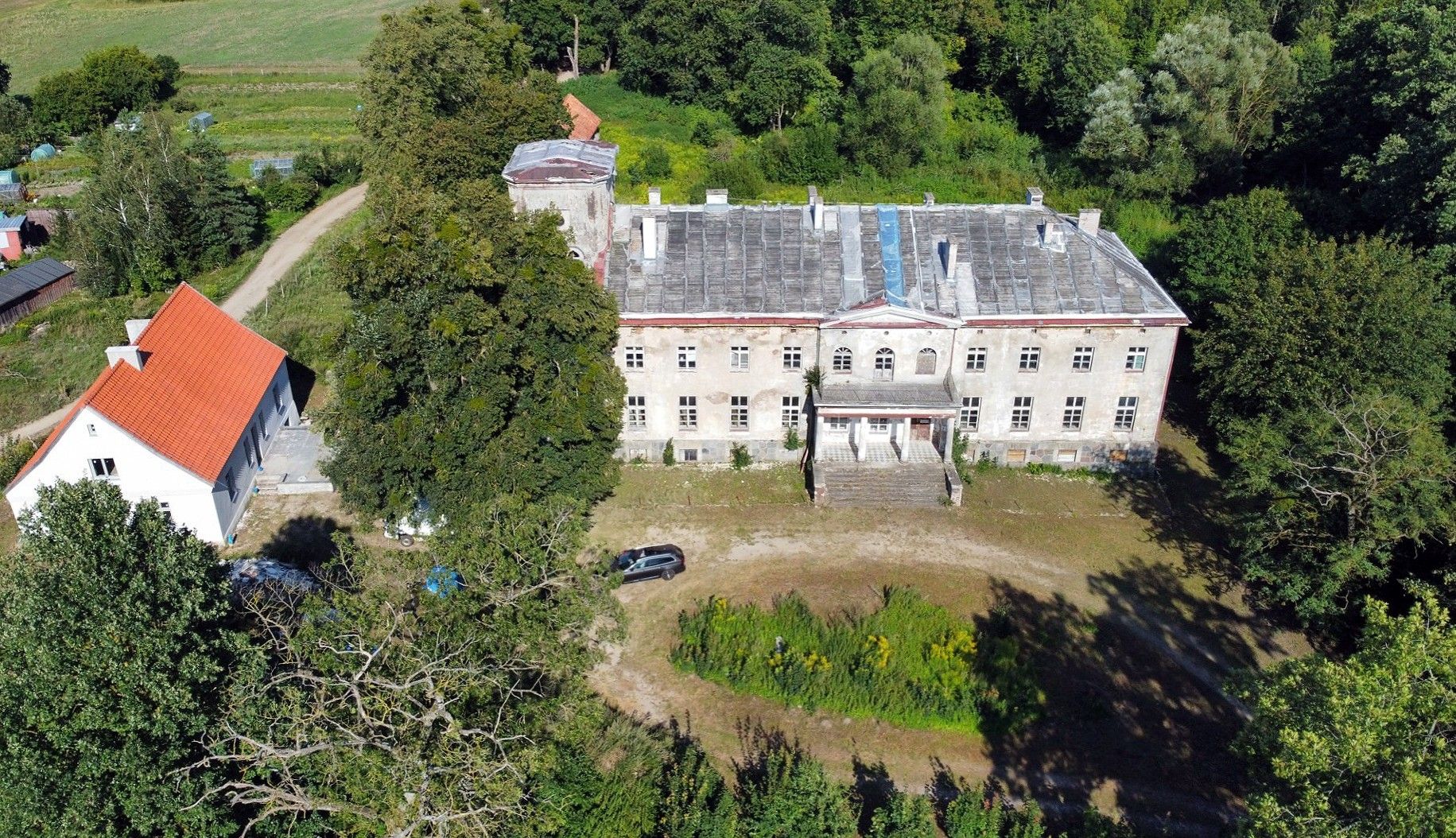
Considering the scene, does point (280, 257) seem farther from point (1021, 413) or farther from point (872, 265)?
point (1021, 413)

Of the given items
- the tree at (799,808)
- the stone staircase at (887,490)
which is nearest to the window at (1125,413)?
the stone staircase at (887,490)

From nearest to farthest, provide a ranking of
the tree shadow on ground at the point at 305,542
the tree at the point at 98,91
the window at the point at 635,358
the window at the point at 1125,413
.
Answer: the tree shadow on ground at the point at 305,542 → the window at the point at 635,358 → the window at the point at 1125,413 → the tree at the point at 98,91

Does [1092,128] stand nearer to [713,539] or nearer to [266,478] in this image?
[713,539]

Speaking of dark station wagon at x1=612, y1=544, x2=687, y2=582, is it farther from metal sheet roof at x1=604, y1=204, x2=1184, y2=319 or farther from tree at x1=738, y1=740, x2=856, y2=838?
tree at x1=738, y1=740, x2=856, y2=838

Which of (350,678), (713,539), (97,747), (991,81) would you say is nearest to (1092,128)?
(991,81)

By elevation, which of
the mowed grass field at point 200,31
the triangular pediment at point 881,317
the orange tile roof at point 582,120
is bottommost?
the triangular pediment at point 881,317

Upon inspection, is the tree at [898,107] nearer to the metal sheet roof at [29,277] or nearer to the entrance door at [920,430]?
the entrance door at [920,430]

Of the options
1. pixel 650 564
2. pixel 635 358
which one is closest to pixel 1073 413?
pixel 635 358
